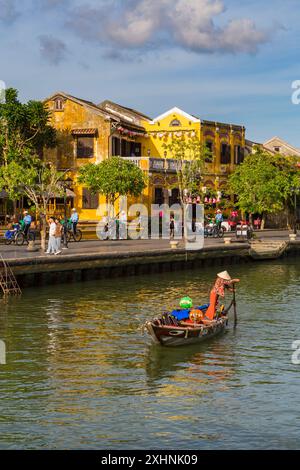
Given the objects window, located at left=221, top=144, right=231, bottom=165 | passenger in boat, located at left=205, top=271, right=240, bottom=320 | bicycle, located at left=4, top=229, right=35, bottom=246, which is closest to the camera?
passenger in boat, located at left=205, top=271, right=240, bottom=320

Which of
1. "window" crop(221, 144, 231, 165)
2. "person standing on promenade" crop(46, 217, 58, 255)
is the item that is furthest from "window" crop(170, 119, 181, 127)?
"person standing on promenade" crop(46, 217, 58, 255)

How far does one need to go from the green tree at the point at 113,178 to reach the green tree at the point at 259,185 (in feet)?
48.0

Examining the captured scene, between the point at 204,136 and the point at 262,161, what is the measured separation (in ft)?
19.4

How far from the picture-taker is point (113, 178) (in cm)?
5247

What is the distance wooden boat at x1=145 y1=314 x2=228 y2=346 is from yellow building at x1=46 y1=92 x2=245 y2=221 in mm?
35553

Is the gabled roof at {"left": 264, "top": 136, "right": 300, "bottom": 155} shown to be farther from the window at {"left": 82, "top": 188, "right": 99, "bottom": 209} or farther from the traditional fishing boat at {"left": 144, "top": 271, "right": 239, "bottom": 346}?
the traditional fishing boat at {"left": 144, "top": 271, "right": 239, "bottom": 346}

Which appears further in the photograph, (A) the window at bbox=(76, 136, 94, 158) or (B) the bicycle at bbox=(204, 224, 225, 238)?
(A) the window at bbox=(76, 136, 94, 158)

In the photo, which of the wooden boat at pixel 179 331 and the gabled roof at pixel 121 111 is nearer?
the wooden boat at pixel 179 331

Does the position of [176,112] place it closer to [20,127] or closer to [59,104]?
[59,104]

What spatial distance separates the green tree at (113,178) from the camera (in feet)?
173

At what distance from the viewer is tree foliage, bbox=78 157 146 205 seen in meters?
52.6

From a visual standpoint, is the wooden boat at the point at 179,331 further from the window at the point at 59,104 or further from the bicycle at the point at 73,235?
the window at the point at 59,104

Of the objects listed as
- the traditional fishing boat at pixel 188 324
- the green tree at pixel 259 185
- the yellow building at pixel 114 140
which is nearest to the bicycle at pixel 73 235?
the yellow building at pixel 114 140

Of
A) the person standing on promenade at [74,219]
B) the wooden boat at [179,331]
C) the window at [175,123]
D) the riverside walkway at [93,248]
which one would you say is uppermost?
the window at [175,123]
